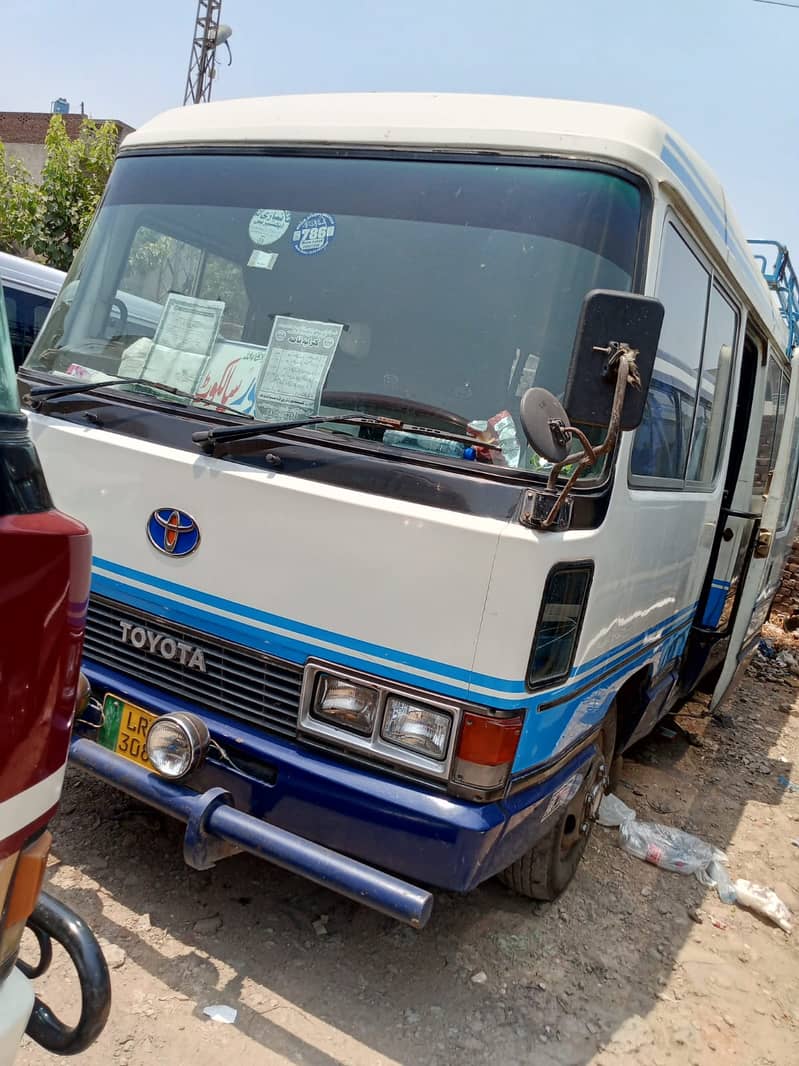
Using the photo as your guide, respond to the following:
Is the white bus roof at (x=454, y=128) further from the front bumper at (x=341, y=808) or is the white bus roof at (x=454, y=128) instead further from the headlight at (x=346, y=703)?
the front bumper at (x=341, y=808)

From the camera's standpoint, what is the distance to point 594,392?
239 cm

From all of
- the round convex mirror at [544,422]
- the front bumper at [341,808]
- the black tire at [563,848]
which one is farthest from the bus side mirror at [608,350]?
the black tire at [563,848]

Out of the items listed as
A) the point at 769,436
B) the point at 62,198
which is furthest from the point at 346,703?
the point at 62,198

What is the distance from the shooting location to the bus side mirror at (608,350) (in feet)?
7.67

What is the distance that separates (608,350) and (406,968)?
2.10 meters

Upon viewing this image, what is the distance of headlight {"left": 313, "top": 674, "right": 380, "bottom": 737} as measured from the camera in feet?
8.25

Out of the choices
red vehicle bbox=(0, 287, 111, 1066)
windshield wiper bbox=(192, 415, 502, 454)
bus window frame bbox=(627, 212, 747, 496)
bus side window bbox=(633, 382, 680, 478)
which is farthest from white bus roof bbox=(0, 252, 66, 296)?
red vehicle bbox=(0, 287, 111, 1066)

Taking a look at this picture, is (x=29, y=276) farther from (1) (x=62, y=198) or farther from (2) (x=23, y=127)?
(2) (x=23, y=127)

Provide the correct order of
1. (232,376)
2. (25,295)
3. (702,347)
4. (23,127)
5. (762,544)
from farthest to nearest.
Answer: (23,127) → (25,295) → (762,544) → (702,347) → (232,376)

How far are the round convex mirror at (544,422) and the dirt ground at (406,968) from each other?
179cm

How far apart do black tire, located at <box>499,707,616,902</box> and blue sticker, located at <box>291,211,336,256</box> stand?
6.96ft

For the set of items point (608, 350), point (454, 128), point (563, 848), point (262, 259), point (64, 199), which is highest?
point (64, 199)

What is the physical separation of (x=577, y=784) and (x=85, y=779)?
6.63 feet

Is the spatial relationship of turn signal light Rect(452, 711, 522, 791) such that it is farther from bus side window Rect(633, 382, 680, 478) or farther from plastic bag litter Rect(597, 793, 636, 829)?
plastic bag litter Rect(597, 793, 636, 829)
